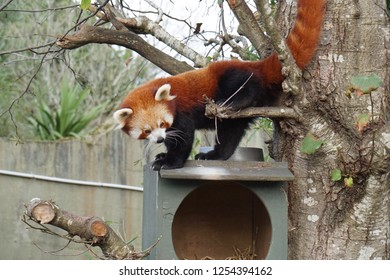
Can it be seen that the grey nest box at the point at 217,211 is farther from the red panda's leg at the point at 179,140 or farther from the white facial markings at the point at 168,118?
the white facial markings at the point at 168,118

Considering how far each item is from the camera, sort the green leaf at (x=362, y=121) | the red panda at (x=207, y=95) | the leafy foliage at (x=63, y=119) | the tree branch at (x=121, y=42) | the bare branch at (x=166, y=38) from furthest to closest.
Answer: the leafy foliage at (x=63, y=119) → the bare branch at (x=166, y=38) → the tree branch at (x=121, y=42) → the red panda at (x=207, y=95) → the green leaf at (x=362, y=121)

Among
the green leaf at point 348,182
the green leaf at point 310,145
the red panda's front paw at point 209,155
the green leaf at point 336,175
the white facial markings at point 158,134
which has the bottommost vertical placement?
the green leaf at point 348,182

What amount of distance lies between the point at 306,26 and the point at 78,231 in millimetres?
1438

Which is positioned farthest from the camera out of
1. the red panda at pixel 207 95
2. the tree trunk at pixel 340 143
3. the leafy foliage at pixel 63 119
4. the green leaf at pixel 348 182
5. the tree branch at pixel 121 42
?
the leafy foliage at pixel 63 119

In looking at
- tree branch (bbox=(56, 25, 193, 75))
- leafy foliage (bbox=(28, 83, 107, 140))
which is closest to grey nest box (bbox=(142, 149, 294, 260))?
tree branch (bbox=(56, 25, 193, 75))

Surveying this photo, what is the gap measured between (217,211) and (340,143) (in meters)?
1.07

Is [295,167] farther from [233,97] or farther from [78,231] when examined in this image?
[78,231]

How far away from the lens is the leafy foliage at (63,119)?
966cm

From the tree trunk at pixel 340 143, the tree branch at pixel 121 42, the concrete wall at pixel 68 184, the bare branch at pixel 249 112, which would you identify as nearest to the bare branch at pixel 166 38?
the tree branch at pixel 121 42

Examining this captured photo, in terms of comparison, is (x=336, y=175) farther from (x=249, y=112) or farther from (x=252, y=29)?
(x=252, y=29)

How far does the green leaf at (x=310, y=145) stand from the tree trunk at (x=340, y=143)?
8 centimetres

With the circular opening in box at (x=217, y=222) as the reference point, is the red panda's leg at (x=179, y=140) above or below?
above

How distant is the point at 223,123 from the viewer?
3.58 metres

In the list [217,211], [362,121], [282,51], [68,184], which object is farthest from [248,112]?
[68,184]
